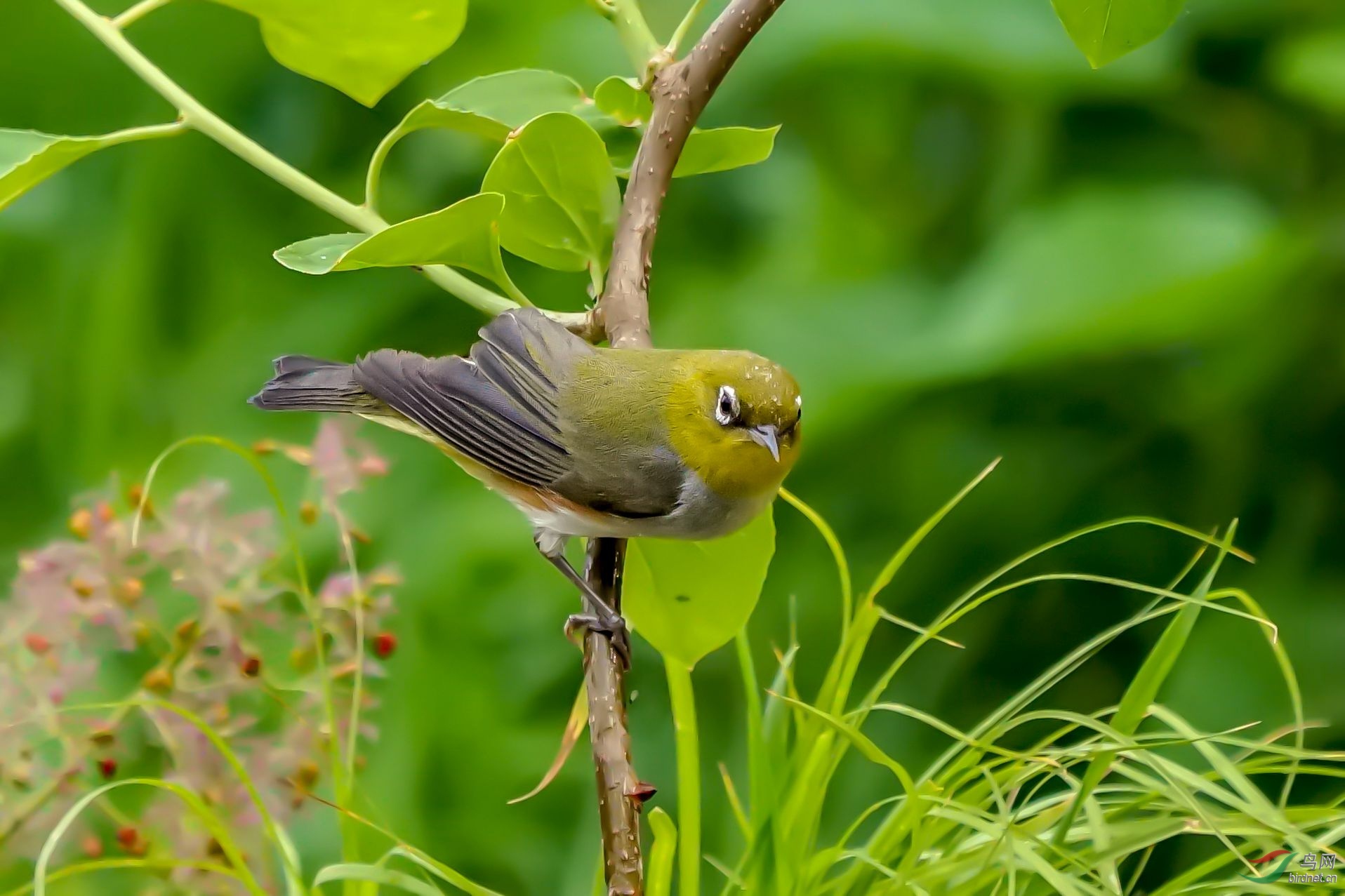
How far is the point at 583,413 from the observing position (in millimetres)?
754

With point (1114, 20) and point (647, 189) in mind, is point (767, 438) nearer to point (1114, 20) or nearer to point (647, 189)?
point (647, 189)

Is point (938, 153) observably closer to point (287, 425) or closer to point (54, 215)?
point (287, 425)

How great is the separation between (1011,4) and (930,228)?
215mm

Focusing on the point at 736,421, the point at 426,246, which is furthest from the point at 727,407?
the point at 426,246

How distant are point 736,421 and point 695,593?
0.47ft

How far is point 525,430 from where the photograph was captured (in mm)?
754

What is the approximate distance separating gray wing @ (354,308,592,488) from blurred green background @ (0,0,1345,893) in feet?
1.02

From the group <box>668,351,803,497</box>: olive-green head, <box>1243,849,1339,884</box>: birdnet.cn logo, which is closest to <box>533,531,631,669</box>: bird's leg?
<box>668,351,803,497</box>: olive-green head

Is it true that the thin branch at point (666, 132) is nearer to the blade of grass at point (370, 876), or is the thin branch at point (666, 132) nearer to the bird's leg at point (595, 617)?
the bird's leg at point (595, 617)

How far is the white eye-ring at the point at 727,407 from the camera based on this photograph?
2.37 ft

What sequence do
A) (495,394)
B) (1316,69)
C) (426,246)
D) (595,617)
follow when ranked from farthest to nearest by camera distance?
(1316,69) → (495,394) → (595,617) → (426,246)

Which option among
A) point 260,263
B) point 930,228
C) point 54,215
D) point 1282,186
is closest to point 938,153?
point 930,228

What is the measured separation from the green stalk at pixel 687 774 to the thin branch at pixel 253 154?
23 cm

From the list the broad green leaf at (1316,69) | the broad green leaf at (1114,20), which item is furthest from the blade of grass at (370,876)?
the broad green leaf at (1316,69)
